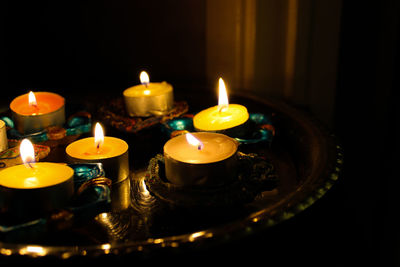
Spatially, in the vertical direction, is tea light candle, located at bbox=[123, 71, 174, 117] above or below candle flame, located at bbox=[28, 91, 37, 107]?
below

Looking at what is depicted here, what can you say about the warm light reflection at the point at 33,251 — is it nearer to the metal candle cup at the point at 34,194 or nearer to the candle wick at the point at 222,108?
the metal candle cup at the point at 34,194

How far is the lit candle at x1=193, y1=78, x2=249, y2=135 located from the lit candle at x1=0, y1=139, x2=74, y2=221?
312 millimetres

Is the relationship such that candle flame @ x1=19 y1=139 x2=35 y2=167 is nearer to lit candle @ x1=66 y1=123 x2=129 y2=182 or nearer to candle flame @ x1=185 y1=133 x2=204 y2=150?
lit candle @ x1=66 y1=123 x2=129 y2=182

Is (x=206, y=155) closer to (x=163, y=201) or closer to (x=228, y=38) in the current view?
(x=163, y=201)

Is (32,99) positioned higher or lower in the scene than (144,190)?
higher

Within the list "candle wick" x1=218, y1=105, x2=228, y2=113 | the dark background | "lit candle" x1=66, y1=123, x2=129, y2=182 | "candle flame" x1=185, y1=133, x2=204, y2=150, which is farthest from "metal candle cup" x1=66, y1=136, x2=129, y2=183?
the dark background

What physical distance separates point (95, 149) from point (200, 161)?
220 mm

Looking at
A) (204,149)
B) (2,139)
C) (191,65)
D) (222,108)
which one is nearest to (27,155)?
(2,139)

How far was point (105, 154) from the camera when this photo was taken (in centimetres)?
79

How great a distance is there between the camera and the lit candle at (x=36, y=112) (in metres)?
0.95

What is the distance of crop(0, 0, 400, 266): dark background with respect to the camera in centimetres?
131

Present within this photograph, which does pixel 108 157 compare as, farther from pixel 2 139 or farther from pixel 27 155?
pixel 2 139

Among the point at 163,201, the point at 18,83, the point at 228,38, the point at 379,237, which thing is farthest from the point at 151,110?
the point at 379,237

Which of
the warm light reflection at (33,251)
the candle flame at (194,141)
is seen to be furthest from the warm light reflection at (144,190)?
the warm light reflection at (33,251)
